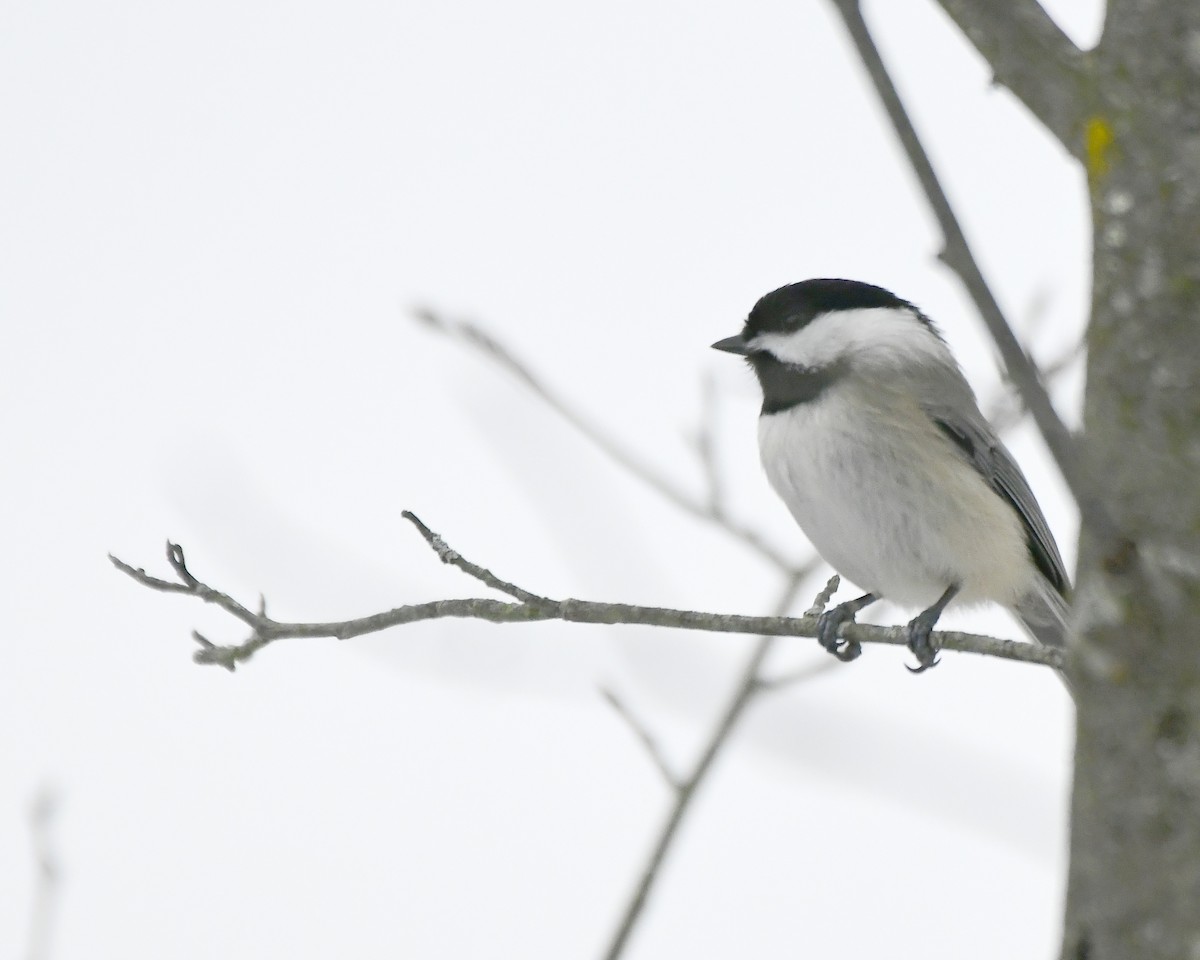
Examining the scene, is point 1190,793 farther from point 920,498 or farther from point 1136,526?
point 920,498

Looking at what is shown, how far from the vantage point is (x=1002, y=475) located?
364 centimetres

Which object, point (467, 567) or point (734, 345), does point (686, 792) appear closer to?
point (467, 567)

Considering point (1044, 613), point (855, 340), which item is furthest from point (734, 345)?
point (1044, 613)

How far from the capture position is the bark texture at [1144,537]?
3.29 feet

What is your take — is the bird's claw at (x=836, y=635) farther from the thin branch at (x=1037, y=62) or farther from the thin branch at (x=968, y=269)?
the thin branch at (x=968, y=269)

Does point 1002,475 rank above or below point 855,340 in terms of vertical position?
below

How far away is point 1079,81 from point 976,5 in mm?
289

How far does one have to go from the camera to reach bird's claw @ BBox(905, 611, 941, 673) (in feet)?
8.05

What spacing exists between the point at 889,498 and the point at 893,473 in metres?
0.06

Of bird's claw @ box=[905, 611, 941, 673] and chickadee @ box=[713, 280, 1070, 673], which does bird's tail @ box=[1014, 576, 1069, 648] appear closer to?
chickadee @ box=[713, 280, 1070, 673]

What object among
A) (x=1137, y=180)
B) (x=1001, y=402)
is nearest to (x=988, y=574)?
(x=1001, y=402)

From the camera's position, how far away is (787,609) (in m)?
3.31

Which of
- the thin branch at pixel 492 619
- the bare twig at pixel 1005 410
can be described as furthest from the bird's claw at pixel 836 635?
the bare twig at pixel 1005 410

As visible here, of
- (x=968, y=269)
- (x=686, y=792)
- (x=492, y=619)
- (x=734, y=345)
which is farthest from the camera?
(x=734, y=345)
